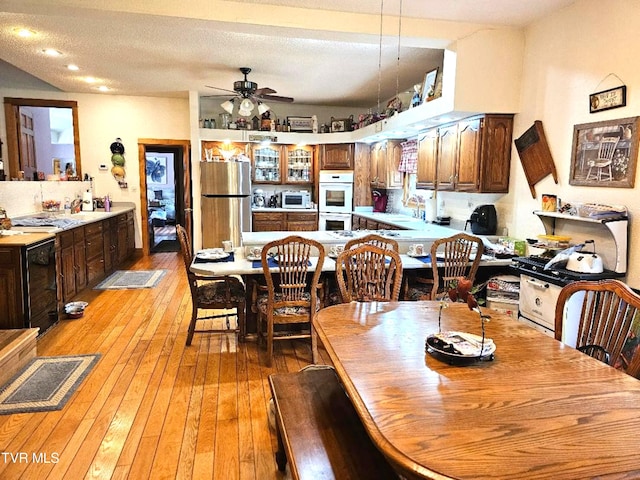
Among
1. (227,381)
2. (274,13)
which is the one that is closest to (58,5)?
(274,13)

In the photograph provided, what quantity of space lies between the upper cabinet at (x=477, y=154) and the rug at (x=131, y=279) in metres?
4.00

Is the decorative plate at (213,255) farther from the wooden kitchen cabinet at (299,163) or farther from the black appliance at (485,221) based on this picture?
the wooden kitchen cabinet at (299,163)

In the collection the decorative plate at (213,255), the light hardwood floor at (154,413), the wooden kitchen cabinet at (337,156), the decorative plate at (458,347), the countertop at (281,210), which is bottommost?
the light hardwood floor at (154,413)

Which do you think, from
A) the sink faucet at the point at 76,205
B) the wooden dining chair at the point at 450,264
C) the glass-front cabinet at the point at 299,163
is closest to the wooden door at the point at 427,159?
the wooden dining chair at the point at 450,264

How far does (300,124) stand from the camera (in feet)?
24.2

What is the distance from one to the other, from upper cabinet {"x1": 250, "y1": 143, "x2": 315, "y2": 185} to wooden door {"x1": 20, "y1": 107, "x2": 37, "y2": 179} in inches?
146

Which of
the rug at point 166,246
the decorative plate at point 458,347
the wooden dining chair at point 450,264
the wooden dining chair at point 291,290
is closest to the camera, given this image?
the decorative plate at point 458,347

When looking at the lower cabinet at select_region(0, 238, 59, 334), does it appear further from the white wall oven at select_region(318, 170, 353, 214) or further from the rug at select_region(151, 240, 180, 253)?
the white wall oven at select_region(318, 170, 353, 214)

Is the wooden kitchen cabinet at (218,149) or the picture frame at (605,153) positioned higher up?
the wooden kitchen cabinet at (218,149)

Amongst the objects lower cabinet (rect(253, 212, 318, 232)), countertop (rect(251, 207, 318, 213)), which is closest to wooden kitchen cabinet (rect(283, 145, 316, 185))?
countertop (rect(251, 207, 318, 213))

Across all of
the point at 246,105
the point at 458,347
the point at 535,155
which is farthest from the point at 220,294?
the point at 535,155

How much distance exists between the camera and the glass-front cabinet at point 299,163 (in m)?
7.46

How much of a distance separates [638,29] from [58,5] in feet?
13.2

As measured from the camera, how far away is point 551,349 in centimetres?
171
